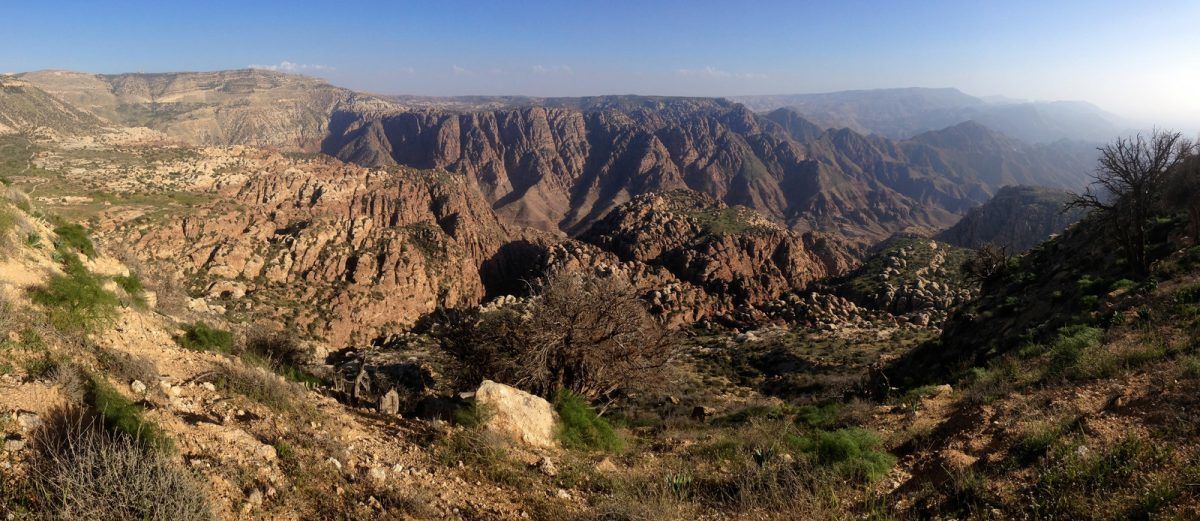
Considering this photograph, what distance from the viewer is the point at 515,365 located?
44.6 feet

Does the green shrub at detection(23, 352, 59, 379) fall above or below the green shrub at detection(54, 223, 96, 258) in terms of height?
below

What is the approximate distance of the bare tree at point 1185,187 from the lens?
1904 centimetres

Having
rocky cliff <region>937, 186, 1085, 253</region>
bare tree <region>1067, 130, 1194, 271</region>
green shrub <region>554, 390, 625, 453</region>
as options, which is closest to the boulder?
green shrub <region>554, 390, 625, 453</region>

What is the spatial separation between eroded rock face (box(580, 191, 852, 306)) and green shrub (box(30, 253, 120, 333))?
53.4 meters

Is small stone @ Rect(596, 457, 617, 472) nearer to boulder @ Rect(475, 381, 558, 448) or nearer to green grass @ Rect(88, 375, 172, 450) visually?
boulder @ Rect(475, 381, 558, 448)

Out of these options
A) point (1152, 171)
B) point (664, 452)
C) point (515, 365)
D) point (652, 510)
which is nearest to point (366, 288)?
point (515, 365)

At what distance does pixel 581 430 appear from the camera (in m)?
10.4

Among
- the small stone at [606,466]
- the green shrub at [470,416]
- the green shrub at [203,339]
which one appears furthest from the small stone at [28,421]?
the small stone at [606,466]

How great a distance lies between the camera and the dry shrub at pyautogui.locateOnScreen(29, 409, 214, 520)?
13.6ft

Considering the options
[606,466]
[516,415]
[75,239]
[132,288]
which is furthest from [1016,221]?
[75,239]

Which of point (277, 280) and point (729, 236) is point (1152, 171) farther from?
point (277, 280)

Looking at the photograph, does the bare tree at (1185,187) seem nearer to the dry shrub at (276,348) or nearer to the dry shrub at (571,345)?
the dry shrub at (571,345)

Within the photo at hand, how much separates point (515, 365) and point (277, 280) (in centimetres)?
4191

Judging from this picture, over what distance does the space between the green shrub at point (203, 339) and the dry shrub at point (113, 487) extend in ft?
20.8
